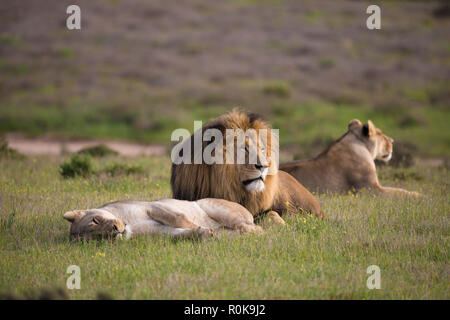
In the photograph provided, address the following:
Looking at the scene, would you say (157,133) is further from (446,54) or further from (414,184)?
(446,54)

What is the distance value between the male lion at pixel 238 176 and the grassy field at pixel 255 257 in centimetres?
47

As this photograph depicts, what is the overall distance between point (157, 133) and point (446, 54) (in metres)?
19.2

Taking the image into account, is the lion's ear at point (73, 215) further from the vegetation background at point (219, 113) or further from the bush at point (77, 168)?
the bush at point (77, 168)

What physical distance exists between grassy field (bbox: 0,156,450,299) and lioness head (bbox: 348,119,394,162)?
1708 millimetres

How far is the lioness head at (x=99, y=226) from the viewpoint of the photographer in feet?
20.9

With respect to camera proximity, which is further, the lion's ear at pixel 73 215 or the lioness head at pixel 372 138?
the lioness head at pixel 372 138

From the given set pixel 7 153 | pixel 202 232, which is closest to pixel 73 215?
pixel 202 232

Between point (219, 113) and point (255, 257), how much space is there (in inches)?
713

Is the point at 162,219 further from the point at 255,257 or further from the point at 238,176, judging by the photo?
the point at 255,257

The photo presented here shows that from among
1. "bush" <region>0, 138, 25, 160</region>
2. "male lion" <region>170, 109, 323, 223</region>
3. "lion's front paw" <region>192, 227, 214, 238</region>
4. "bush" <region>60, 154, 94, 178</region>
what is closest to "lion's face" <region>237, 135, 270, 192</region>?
"male lion" <region>170, 109, 323, 223</region>

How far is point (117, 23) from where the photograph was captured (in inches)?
1623

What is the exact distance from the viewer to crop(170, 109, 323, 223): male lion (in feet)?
22.6

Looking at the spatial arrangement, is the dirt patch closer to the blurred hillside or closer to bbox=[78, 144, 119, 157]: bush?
the blurred hillside

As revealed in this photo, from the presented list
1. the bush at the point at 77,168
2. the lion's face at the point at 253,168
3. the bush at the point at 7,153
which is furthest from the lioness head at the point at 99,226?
the bush at the point at 7,153
